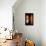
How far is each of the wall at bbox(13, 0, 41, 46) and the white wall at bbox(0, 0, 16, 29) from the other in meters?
1.16

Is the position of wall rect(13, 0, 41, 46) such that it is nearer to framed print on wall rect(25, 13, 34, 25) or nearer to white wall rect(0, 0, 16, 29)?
framed print on wall rect(25, 13, 34, 25)

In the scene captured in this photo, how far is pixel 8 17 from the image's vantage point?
13.8 ft

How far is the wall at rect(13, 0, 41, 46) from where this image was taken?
536 cm

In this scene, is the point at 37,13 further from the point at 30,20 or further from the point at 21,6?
the point at 21,6

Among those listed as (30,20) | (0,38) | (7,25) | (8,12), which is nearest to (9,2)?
(8,12)

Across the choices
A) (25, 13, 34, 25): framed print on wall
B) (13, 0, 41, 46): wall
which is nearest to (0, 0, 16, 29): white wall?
(13, 0, 41, 46): wall

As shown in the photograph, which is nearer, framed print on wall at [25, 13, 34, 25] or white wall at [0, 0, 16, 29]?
white wall at [0, 0, 16, 29]

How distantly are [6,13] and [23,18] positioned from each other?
1337 millimetres

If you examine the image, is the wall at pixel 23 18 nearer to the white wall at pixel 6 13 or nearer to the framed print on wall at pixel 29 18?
the framed print on wall at pixel 29 18

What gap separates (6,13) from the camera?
419 centimetres

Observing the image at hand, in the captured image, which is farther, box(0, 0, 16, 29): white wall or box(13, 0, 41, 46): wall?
box(13, 0, 41, 46): wall

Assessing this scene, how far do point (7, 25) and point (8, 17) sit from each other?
0.27 meters

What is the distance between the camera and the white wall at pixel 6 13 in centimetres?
416

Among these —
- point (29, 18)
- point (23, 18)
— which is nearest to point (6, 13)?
point (23, 18)
